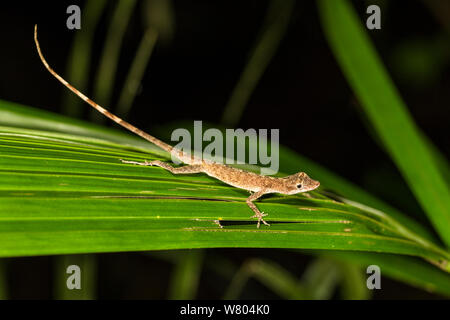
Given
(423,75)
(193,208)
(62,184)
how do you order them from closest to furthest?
(62,184) < (193,208) < (423,75)

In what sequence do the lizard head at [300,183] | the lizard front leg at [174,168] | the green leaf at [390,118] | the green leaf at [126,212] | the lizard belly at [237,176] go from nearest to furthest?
1. the green leaf at [126,212]
2. the green leaf at [390,118]
3. the lizard front leg at [174,168]
4. the lizard head at [300,183]
5. the lizard belly at [237,176]

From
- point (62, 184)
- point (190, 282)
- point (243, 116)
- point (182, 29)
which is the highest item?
Answer: point (182, 29)

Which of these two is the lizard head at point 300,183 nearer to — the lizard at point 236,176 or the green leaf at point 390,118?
the lizard at point 236,176

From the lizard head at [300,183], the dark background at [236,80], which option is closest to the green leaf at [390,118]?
the lizard head at [300,183]

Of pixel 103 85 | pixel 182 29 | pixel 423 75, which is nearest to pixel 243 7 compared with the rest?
pixel 182 29

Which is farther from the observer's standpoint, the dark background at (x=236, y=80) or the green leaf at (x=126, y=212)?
the dark background at (x=236, y=80)

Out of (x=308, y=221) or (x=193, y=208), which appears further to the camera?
(x=308, y=221)

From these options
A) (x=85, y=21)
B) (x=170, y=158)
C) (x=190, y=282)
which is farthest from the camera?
(x=190, y=282)

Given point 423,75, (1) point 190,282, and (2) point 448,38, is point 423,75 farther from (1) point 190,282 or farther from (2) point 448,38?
(1) point 190,282

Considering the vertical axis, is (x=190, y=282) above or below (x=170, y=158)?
below
